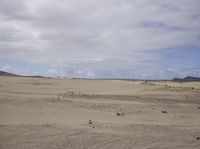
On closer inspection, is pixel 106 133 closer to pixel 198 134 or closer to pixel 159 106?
pixel 198 134

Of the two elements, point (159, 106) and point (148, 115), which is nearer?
point (148, 115)

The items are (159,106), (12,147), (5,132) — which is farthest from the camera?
(159,106)

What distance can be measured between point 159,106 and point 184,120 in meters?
3.31

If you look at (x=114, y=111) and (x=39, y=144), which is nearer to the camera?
(x=39, y=144)

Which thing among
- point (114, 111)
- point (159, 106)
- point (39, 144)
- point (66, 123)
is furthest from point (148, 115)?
point (39, 144)

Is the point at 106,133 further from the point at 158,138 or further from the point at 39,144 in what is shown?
the point at 39,144

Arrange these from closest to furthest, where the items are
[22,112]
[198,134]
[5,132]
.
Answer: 1. [5,132]
2. [198,134]
3. [22,112]

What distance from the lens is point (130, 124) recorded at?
1130cm

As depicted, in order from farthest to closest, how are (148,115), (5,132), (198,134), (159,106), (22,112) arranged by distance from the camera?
(159,106) < (148,115) < (22,112) < (198,134) < (5,132)

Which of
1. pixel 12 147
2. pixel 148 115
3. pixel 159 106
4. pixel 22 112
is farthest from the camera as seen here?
pixel 159 106

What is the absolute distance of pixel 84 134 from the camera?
31.3 feet

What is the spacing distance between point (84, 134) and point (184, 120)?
5458 mm

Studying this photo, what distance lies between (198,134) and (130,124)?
2181 millimetres

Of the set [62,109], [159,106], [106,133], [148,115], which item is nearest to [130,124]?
[106,133]
